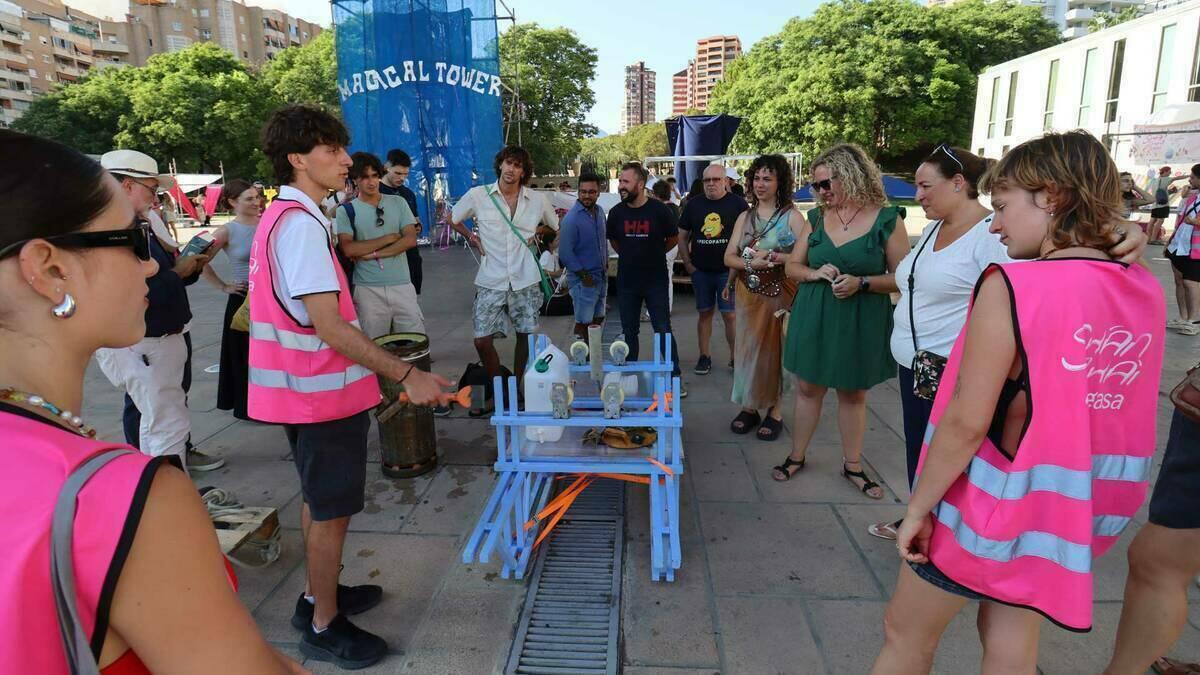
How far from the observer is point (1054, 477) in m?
1.43

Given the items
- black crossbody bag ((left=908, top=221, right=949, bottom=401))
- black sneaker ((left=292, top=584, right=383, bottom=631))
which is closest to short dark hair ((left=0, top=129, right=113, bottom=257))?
black sneaker ((left=292, top=584, right=383, bottom=631))

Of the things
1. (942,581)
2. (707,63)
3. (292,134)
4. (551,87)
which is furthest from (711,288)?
(707,63)

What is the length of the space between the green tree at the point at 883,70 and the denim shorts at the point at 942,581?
1426 inches

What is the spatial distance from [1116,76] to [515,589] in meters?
34.0

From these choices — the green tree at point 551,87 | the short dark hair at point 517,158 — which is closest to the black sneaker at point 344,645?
the short dark hair at point 517,158

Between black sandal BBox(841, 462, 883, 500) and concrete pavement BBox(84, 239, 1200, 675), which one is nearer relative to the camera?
concrete pavement BBox(84, 239, 1200, 675)

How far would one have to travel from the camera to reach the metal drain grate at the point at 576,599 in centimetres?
245

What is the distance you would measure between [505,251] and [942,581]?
3.92 meters

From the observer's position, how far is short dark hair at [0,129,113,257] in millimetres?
794

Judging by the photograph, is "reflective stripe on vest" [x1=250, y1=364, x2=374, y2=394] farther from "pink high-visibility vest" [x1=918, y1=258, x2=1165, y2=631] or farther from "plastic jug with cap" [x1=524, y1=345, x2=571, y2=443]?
"pink high-visibility vest" [x1=918, y1=258, x2=1165, y2=631]

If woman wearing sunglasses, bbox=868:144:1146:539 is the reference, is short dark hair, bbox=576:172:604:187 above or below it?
above

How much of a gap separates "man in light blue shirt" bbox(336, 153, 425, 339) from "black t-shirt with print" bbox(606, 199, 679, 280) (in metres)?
1.74

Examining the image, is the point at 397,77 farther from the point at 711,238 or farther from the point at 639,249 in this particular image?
the point at 711,238

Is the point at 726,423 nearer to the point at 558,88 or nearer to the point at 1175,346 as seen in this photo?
the point at 1175,346
